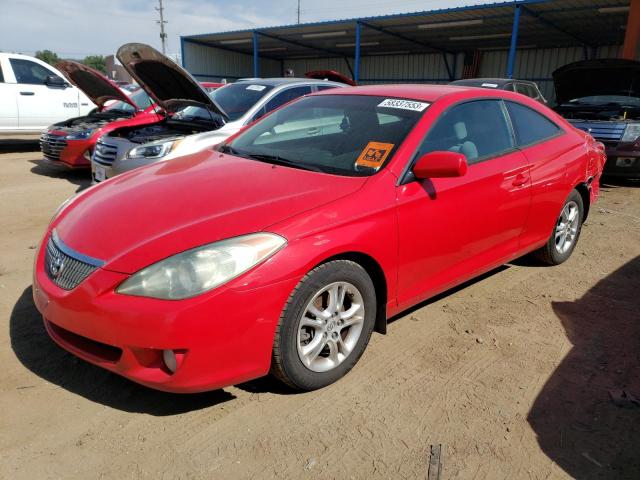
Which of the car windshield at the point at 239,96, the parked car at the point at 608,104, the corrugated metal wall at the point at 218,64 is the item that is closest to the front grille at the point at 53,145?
the car windshield at the point at 239,96

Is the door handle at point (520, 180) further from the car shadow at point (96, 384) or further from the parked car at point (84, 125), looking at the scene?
the parked car at point (84, 125)

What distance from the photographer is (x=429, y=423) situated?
2.40 meters

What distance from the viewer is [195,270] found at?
2.17 m

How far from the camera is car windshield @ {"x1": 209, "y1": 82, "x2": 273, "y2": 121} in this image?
6557 millimetres

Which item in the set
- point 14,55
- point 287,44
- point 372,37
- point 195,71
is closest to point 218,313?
point 14,55

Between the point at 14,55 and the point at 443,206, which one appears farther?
the point at 14,55

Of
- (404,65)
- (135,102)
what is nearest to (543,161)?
(135,102)

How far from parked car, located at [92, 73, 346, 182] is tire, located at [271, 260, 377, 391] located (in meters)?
3.57

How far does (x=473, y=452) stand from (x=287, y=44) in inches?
1077

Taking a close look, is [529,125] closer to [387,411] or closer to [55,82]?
[387,411]

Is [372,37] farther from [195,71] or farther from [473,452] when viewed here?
[473,452]

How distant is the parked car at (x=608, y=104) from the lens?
24.5ft

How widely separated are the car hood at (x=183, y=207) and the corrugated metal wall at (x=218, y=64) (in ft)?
89.7

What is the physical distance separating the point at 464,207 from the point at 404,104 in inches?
29.4
